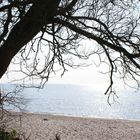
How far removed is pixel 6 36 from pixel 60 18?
92 centimetres

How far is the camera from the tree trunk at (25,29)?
254 inches

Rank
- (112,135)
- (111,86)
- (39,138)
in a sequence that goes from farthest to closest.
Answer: (112,135) → (39,138) → (111,86)

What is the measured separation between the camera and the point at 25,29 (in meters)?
6.50

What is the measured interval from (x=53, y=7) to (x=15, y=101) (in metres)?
2.31

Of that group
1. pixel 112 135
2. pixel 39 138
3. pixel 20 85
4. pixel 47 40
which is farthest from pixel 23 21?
pixel 112 135

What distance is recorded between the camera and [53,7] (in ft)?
21.4

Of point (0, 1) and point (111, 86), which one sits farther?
point (111, 86)

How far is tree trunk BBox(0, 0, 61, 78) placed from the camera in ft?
21.2

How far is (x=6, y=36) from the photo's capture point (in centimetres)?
696

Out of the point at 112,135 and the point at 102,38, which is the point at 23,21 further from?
the point at 112,135

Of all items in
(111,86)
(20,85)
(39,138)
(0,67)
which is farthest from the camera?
(39,138)

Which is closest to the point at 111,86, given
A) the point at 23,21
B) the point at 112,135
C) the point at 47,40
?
the point at 47,40

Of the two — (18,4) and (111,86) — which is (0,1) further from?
(111,86)

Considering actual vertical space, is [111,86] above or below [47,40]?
below
